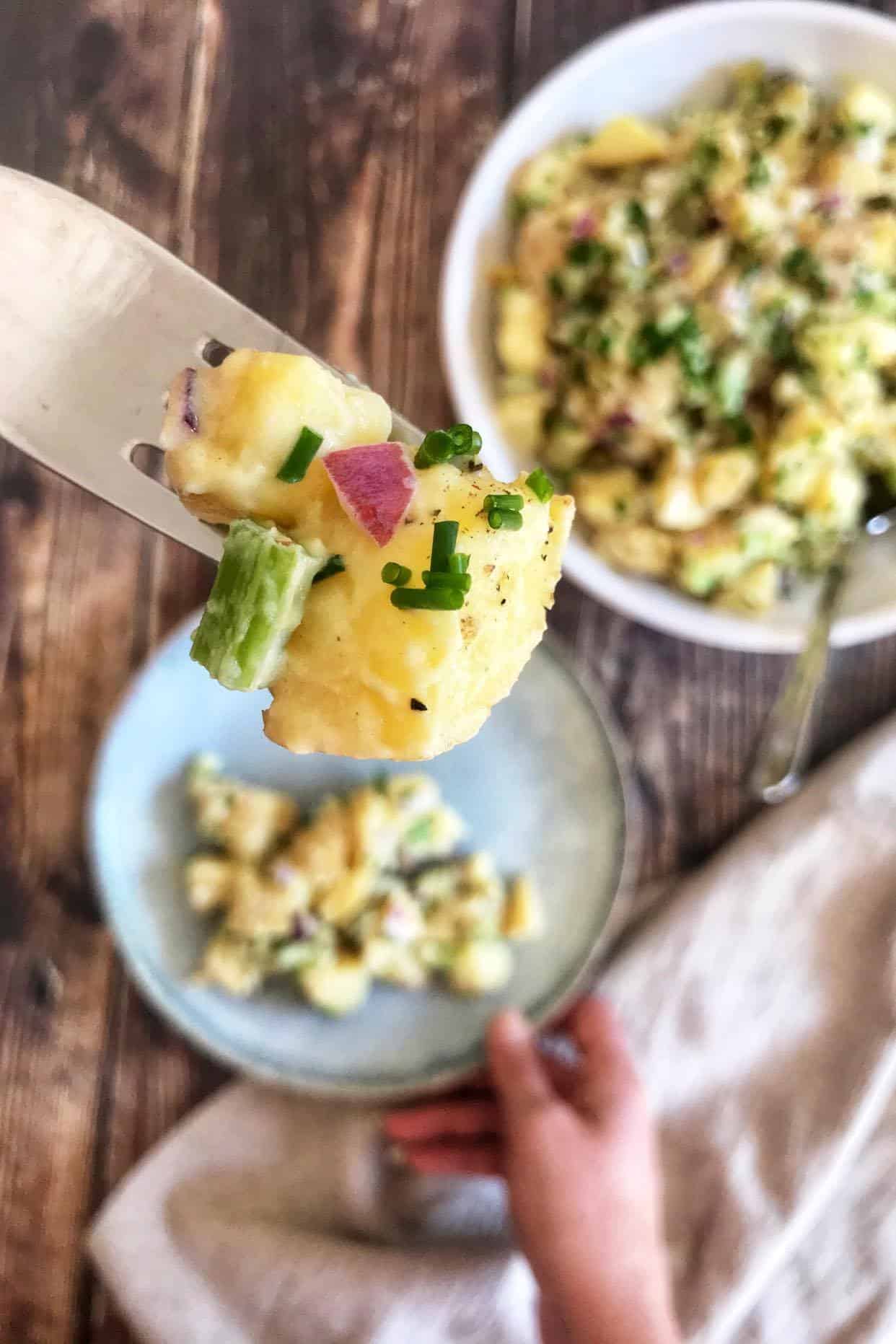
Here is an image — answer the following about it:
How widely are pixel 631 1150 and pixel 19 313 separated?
109cm

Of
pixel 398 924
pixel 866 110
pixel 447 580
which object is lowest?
pixel 398 924

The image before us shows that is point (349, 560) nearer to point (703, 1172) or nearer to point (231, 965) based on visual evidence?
point (231, 965)

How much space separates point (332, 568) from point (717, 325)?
0.65m

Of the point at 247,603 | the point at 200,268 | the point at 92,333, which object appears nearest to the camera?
the point at 247,603

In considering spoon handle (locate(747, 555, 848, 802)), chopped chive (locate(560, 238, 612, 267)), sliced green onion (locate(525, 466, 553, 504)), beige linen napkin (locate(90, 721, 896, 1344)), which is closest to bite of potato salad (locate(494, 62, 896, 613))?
chopped chive (locate(560, 238, 612, 267))

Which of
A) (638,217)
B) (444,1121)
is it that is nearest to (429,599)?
(638,217)

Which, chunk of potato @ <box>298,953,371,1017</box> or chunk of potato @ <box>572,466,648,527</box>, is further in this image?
chunk of potato @ <box>298,953,371,1017</box>

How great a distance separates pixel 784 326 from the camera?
3.59 ft

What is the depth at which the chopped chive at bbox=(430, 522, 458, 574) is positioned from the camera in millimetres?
573

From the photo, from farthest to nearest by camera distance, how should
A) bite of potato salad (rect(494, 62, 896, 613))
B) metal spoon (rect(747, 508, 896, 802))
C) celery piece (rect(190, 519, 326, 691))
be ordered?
metal spoon (rect(747, 508, 896, 802))
bite of potato salad (rect(494, 62, 896, 613))
celery piece (rect(190, 519, 326, 691))

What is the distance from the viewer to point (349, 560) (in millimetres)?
605

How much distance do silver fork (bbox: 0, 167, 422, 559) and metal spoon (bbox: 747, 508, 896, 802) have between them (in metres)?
0.70

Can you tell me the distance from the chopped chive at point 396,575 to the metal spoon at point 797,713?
71cm

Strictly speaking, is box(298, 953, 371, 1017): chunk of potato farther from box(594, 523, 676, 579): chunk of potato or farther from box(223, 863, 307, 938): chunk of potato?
box(594, 523, 676, 579): chunk of potato
